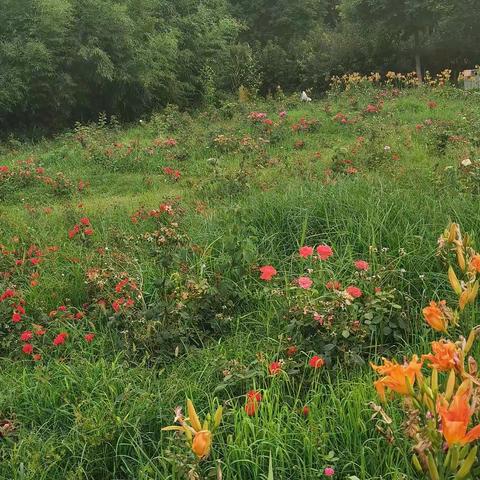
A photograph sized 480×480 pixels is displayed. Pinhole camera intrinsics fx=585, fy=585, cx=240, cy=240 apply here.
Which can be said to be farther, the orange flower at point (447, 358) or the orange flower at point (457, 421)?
the orange flower at point (447, 358)

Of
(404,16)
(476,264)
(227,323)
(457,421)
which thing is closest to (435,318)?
(476,264)

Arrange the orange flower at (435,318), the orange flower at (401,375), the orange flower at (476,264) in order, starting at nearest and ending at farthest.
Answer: the orange flower at (401,375) < the orange flower at (435,318) < the orange flower at (476,264)

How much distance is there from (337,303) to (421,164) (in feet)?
12.3

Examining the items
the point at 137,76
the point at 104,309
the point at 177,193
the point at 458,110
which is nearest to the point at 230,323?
the point at 104,309

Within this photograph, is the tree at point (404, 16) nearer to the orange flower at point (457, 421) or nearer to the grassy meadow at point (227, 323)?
the grassy meadow at point (227, 323)

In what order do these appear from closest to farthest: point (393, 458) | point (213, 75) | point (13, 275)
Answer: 1. point (393, 458)
2. point (13, 275)
3. point (213, 75)

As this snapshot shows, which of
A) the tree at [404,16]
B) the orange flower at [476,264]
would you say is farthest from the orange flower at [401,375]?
the tree at [404,16]

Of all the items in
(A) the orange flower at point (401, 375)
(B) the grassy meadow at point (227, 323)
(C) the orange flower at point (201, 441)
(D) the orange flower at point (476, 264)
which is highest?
(D) the orange flower at point (476, 264)

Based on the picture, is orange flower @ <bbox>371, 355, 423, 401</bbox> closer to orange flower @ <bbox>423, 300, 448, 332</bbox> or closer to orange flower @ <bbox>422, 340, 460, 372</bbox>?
orange flower @ <bbox>422, 340, 460, 372</bbox>

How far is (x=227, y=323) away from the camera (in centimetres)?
318

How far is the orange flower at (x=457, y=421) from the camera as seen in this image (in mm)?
1144

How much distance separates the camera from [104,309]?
3.26m

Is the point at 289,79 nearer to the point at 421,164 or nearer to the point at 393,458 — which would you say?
the point at 421,164

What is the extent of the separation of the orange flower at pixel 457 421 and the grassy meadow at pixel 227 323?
338mm
